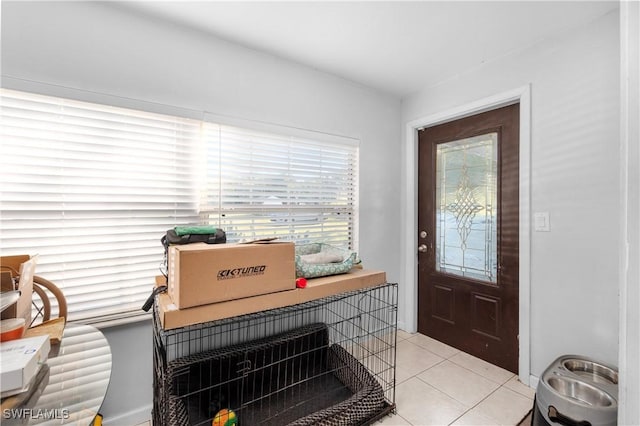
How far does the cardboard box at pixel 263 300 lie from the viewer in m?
1.18

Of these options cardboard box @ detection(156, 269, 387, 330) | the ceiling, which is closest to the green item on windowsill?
cardboard box @ detection(156, 269, 387, 330)

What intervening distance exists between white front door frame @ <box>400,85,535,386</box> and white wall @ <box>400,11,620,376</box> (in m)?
0.04

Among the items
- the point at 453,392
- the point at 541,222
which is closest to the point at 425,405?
the point at 453,392

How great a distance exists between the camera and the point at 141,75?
1753 mm

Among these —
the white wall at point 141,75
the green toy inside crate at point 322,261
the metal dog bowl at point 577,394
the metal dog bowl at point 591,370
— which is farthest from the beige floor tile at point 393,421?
the white wall at point 141,75

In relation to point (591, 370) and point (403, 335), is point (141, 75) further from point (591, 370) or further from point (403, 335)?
point (591, 370)

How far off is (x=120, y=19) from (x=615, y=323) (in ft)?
11.2

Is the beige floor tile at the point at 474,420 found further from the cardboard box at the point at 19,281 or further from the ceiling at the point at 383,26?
the ceiling at the point at 383,26

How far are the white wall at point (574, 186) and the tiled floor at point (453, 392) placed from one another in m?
0.30

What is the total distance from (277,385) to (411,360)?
1.14 meters

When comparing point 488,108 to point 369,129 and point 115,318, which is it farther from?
point 115,318

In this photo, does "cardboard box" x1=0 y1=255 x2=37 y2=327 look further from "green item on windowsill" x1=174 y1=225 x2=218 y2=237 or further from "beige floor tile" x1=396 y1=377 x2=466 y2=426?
"beige floor tile" x1=396 y1=377 x2=466 y2=426

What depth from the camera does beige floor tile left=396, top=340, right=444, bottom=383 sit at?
7.39 feet

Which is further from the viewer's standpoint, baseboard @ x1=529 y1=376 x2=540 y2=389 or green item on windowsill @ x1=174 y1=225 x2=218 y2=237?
baseboard @ x1=529 y1=376 x2=540 y2=389
